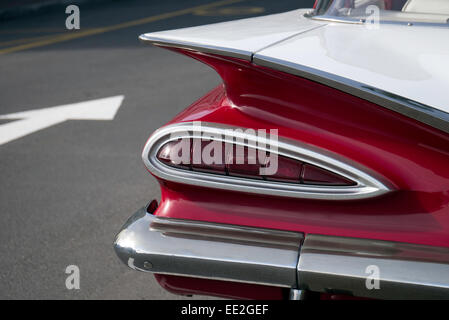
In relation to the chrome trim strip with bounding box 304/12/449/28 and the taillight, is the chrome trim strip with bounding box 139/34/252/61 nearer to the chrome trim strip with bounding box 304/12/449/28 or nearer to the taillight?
the taillight

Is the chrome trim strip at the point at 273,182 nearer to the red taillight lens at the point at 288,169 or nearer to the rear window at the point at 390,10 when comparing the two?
the red taillight lens at the point at 288,169

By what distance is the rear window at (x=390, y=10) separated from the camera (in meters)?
2.04

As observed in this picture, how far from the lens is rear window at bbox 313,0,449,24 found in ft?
6.68

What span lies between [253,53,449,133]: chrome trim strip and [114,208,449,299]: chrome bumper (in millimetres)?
357

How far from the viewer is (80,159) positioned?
4.06 meters

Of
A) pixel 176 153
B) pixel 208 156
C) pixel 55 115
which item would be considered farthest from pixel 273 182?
pixel 55 115

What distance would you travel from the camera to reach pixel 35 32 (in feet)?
32.1

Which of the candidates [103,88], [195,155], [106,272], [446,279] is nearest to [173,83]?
[103,88]

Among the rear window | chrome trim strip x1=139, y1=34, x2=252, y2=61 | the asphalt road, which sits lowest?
the asphalt road

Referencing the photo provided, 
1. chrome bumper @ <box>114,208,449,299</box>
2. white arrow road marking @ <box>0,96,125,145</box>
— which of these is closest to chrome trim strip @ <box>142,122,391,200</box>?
chrome bumper @ <box>114,208,449,299</box>

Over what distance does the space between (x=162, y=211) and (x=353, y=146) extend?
26.0 inches

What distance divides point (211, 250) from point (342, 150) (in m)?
0.47

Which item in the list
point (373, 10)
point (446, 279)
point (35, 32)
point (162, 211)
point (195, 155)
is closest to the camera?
point (446, 279)

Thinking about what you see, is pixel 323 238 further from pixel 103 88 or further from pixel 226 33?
pixel 103 88
